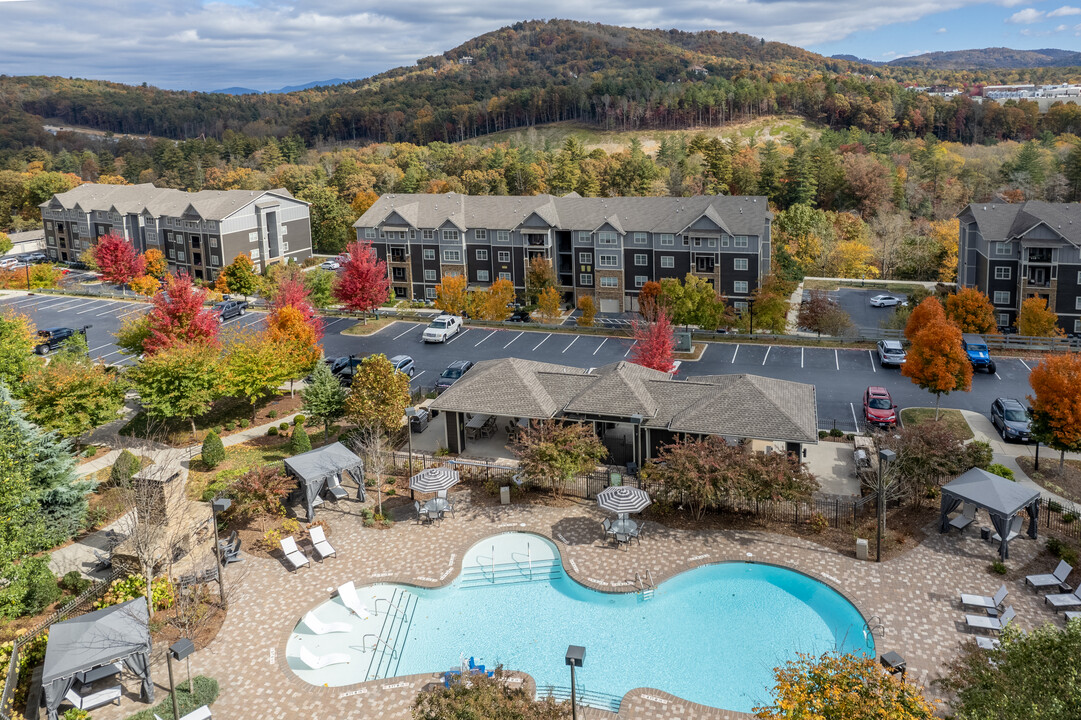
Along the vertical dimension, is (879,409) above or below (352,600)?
above

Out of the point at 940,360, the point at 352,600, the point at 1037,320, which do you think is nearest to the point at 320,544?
the point at 352,600

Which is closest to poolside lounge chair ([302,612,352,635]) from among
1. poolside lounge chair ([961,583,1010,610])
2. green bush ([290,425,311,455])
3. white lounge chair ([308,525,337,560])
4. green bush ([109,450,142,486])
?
white lounge chair ([308,525,337,560])

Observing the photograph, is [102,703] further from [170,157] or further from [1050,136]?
[1050,136]

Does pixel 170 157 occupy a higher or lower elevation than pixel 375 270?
higher

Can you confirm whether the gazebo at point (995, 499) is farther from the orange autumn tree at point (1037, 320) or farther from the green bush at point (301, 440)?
the orange autumn tree at point (1037, 320)

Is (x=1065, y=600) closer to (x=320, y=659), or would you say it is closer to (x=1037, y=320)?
(x=320, y=659)

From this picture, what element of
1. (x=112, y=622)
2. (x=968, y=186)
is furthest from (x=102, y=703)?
(x=968, y=186)
